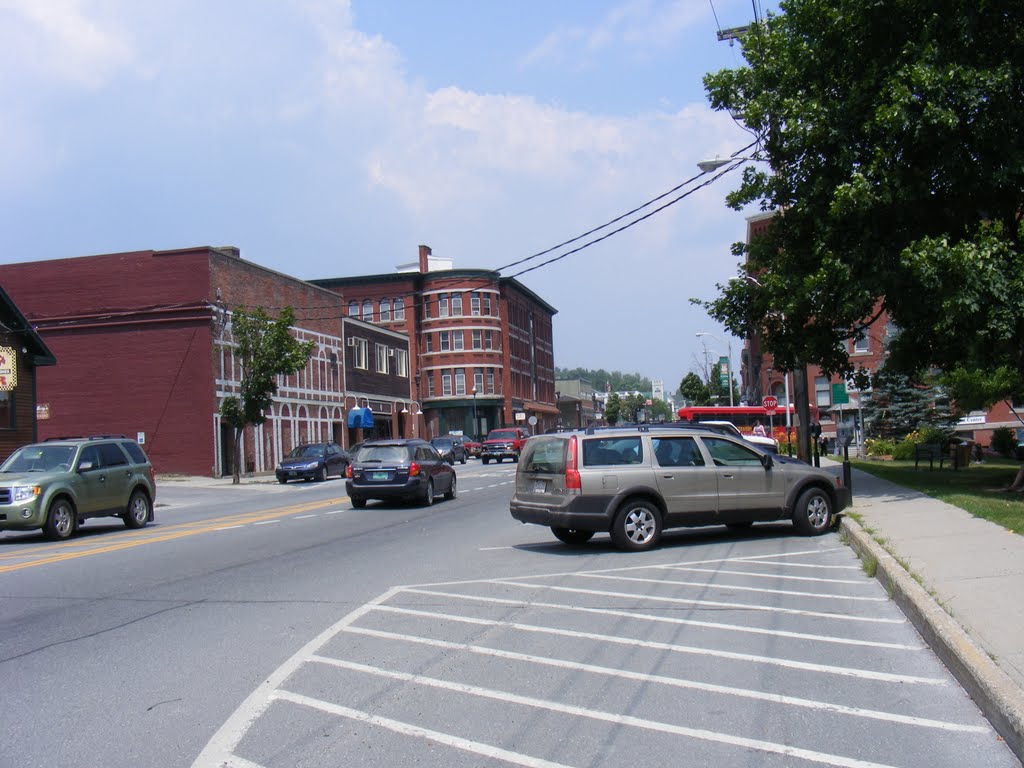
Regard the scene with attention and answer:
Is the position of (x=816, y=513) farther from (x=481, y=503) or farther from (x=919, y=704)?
(x=481, y=503)

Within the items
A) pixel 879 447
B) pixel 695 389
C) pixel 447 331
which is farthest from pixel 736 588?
pixel 695 389

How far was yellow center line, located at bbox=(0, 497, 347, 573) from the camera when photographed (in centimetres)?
1384

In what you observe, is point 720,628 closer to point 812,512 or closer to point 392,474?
point 812,512

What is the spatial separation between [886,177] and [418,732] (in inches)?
591

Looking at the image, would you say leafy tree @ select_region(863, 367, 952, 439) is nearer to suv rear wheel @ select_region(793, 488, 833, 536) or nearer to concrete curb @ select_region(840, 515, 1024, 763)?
suv rear wheel @ select_region(793, 488, 833, 536)

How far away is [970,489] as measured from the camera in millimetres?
19219

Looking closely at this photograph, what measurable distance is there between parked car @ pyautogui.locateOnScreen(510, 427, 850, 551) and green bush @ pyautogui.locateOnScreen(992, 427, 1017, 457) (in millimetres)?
28663

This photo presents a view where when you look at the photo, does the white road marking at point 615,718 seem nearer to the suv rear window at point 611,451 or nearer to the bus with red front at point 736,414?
the suv rear window at point 611,451

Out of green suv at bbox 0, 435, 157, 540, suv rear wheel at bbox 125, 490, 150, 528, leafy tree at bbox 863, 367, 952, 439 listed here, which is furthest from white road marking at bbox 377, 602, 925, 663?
leafy tree at bbox 863, 367, 952, 439

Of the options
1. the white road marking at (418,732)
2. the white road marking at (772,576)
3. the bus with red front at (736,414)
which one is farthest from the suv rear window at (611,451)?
the bus with red front at (736,414)

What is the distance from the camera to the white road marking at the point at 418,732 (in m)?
5.13

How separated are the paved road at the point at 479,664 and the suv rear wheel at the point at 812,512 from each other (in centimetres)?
102

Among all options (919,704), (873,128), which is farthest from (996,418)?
(919,704)

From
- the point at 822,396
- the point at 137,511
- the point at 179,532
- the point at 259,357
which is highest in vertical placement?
the point at 259,357
